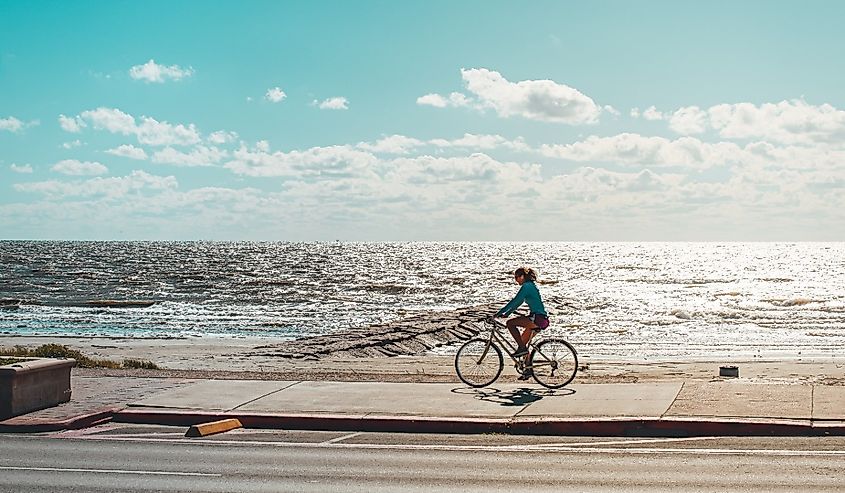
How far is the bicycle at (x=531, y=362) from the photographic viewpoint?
46.9 ft

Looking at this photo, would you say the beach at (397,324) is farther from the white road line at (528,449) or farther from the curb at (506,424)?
the white road line at (528,449)

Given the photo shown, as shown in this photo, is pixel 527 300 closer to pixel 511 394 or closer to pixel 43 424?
pixel 511 394

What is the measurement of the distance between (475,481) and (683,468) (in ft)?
6.44

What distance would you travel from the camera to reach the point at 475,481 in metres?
8.55

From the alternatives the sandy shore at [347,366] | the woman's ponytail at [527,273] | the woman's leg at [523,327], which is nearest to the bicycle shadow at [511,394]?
the woman's leg at [523,327]

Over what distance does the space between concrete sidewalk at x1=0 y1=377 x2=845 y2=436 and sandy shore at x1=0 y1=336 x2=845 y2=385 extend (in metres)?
2.41

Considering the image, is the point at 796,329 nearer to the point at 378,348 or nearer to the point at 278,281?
the point at 378,348

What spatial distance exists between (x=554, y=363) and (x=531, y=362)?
1.10 ft

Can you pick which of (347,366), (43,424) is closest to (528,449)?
(43,424)

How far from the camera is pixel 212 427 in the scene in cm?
1145

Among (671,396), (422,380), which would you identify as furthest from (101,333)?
(671,396)

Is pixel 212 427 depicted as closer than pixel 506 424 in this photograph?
No

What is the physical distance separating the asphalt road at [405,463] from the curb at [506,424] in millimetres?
287

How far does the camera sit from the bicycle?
1430cm
